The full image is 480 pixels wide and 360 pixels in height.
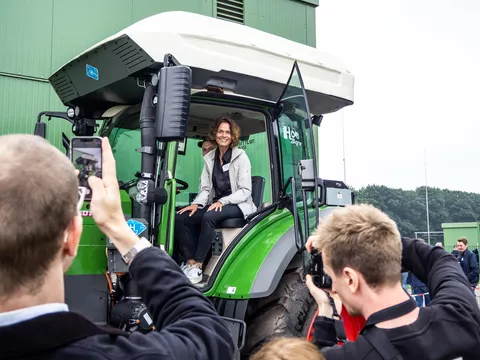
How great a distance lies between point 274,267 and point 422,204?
53.5m

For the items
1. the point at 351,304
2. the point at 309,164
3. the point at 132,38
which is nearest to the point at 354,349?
the point at 351,304

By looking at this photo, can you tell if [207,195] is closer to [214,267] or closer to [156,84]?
[214,267]

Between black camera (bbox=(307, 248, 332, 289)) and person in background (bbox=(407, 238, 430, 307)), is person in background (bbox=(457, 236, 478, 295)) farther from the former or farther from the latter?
black camera (bbox=(307, 248, 332, 289))

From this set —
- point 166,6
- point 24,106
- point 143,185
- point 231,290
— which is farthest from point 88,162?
point 166,6

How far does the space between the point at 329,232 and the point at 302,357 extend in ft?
1.61

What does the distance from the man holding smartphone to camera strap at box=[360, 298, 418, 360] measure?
0.53 metres

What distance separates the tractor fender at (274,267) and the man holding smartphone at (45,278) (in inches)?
91.5

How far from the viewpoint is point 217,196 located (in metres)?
4.02

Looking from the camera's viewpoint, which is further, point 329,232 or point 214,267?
point 214,267

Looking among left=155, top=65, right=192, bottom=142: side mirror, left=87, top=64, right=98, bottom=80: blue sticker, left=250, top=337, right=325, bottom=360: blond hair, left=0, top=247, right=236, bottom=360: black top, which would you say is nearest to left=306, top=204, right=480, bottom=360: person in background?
left=250, top=337, right=325, bottom=360: blond hair

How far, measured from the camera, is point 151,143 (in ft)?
10.4

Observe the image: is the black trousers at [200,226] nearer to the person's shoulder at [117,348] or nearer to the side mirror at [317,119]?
the side mirror at [317,119]

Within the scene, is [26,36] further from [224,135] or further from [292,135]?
[292,135]

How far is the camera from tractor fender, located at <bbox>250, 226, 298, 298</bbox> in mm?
3408
